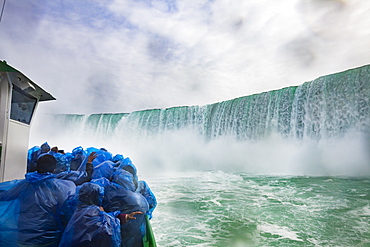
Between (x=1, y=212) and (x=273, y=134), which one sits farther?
(x=273, y=134)

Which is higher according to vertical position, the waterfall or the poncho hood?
the waterfall

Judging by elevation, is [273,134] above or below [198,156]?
above

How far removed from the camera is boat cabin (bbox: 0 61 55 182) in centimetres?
315

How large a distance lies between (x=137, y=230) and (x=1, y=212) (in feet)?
4.05

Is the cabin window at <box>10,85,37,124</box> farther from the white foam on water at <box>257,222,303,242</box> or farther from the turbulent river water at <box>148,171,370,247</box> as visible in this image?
the white foam on water at <box>257,222,303,242</box>

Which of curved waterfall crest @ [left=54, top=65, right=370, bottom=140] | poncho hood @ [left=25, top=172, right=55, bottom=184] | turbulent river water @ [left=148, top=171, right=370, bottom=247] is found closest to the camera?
poncho hood @ [left=25, top=172, right=55, bottom=184]

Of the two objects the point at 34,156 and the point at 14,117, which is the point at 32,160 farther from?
the point at 14,117

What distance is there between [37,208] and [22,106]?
1.90 metres

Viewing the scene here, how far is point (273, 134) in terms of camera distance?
16562mm

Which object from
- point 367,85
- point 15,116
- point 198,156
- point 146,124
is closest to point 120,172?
point 15,116

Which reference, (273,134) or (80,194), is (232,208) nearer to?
(80,194)

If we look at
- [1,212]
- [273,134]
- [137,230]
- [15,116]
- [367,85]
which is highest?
[367,85]

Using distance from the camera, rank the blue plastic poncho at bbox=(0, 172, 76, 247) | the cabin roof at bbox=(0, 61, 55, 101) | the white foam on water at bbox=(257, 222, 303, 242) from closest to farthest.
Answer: the blue plastic poncho at bbox=(0, 172, 76, 247), the cabin roof at bbox=(0, 61, 55, 101), the white foam on water at bbox=(257, 222, 303, 242)

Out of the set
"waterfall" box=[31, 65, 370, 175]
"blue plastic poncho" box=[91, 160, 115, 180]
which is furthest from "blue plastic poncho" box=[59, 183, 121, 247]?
"waterfall" box=[31, 65, 370, 175]
